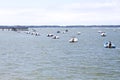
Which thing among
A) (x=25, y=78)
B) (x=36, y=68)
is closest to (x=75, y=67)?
(x=36, y=68)

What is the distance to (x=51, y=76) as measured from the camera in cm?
4659

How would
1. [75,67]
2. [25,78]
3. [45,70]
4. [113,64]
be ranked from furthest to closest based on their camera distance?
[113,64] → [75,67] → [45,70] → [25,78]

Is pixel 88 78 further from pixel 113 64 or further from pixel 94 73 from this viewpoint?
pixel 113 64

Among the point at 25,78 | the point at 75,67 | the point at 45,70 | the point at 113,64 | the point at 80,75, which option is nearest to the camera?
the point at 25,78

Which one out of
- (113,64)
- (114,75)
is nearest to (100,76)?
(114,75)

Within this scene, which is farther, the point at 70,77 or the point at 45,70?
the point at 45,70

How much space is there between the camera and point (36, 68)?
2151 inches

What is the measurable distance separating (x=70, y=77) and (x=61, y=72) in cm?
450

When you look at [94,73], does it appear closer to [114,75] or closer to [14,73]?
[114,75]

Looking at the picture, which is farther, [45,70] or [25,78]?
[45,70]

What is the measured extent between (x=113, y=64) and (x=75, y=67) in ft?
25.7

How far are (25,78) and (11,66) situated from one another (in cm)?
1235

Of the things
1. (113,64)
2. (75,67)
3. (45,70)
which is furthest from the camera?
(113,64)

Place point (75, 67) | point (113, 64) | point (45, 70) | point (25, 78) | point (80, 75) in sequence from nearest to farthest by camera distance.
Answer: point (25, 78) < point (80, 75) < point (45, 70) < point (75, 67) < point (113, 64)
